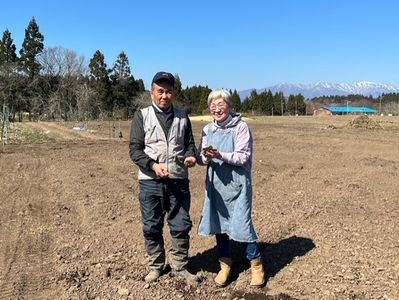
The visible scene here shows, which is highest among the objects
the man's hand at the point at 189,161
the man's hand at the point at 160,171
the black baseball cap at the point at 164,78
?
the black baseball cap at the point at 164,78

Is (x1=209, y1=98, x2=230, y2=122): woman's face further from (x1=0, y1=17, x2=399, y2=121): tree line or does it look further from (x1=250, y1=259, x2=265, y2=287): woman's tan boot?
(x1=0, y1=17, x2=399, y2=121): tree line

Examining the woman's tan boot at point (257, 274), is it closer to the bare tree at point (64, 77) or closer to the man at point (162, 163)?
the man at point (162, 163)

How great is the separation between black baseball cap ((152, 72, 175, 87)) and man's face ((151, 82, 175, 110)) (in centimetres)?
3

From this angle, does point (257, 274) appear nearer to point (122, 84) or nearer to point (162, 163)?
point (162, 163)

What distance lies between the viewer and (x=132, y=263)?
464cm

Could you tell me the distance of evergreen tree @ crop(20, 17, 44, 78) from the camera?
2525 inches

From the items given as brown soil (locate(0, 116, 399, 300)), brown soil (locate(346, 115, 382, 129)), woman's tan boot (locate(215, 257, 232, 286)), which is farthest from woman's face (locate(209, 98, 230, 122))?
brown soil (locate(346, 115, 382, 129))

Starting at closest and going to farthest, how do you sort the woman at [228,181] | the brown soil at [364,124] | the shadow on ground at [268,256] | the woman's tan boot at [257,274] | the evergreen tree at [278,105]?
the woman at [228,181]
the woman's tan boot at [257,274]
the shadow on ground at [268,256]
the brown soil at [364,124]
the evergreen tree at [278,105]

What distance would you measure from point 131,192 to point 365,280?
504 cm

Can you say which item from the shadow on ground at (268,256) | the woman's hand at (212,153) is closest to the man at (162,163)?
the woman's hand at (212,153)

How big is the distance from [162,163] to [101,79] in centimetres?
6186

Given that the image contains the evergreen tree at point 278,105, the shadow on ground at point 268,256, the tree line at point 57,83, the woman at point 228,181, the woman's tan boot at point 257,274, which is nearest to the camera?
the woman at point 228,181

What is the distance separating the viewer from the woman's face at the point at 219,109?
387 centimetres

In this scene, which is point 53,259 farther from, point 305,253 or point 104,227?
point 305,253
